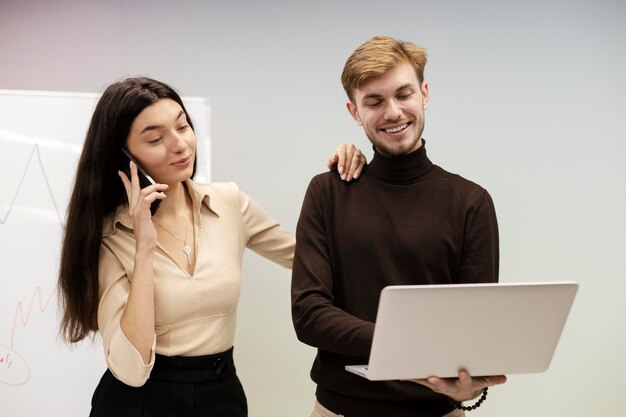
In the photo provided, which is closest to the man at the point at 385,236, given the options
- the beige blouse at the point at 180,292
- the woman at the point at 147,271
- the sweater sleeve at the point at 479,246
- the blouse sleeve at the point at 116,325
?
the sweater sleeve at the point at 479,246

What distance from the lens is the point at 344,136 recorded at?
101 inches

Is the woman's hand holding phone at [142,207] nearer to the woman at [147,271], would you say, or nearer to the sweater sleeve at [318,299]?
the woman at [147,271]

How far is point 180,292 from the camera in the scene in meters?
1.74

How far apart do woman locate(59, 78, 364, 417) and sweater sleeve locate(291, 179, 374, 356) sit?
6.7 inches

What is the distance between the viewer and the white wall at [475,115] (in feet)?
8.36

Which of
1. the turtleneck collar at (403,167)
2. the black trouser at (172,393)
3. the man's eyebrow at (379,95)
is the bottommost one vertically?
the black trouser at (172,393)

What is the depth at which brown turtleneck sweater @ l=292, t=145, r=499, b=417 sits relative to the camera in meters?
1.50

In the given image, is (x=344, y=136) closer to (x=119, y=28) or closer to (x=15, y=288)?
(x=119, y=28)

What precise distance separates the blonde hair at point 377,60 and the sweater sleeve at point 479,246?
314 millimetres

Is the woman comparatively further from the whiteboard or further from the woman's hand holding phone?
the whiteboard

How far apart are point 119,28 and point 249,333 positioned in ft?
3.79

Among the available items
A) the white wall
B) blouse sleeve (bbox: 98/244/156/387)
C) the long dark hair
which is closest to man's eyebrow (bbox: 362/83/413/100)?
the long dark hair

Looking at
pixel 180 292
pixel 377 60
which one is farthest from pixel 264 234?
pixel 377 60

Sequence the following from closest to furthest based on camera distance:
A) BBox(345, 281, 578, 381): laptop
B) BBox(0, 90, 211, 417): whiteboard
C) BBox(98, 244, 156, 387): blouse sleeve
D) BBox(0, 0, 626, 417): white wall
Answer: BBox(345, 281, 578, 381): laptop
BBox(98, 244, 156, 387): blouse sleeve
BBox(0, 90, 211, 417): whiteboard
BBox(0, 0, 626, 417): white wall
